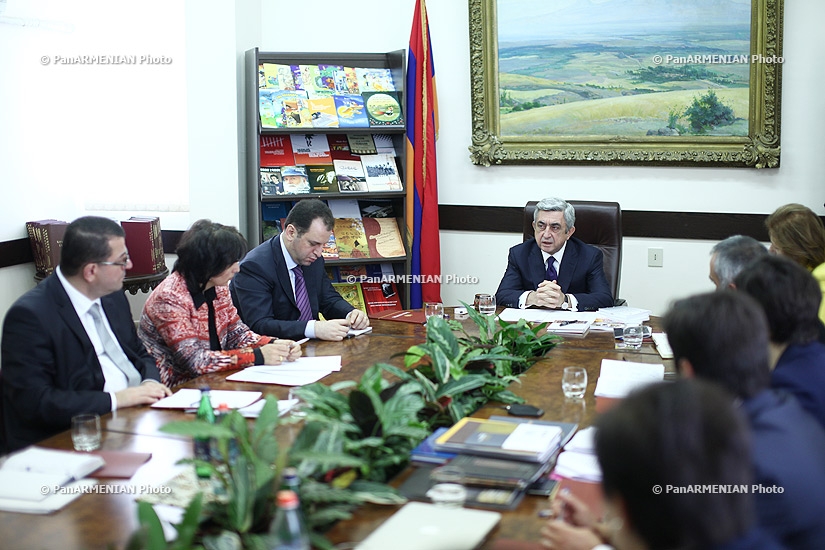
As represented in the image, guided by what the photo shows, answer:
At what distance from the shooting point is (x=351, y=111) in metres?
5.10

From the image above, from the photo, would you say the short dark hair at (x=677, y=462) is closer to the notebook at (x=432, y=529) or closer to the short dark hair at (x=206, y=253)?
the notebook at (x=432, y=529)

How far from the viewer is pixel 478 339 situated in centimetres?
302

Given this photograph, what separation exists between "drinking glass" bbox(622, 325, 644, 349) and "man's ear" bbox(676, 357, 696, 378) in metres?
1.47

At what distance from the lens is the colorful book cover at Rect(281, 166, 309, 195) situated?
5.00 m

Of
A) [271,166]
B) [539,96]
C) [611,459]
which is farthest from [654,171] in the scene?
[611,459]

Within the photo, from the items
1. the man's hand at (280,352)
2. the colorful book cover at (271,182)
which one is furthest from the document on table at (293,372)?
the colorful book cover at (271,182)

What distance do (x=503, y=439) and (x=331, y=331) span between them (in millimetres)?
1451

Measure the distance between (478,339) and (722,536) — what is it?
1936mm

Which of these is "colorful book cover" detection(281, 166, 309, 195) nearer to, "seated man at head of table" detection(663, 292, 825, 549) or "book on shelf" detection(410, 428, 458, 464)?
"book on shelf" detection(410, 428, 458, 464)

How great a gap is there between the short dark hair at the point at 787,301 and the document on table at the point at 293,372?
1313mm

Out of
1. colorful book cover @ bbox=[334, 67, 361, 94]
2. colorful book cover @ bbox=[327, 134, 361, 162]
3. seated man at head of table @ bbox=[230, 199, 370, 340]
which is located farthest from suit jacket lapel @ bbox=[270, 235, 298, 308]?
colorful book cover @ bbox=[334, 67, 361, 94]

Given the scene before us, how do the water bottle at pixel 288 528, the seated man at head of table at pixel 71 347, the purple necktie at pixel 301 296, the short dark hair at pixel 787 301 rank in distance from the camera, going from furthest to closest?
the purple necktie at pixel 301 296, the seated man at head of table at pixel 71 347, the short dark hair at pixel 787 301, the water bottle at pixel 288 528

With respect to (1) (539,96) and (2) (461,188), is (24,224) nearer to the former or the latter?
(2) (461,188)

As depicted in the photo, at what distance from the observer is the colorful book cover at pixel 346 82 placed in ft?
16.8
